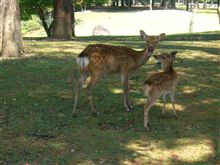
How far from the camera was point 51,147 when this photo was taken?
8.53 meters

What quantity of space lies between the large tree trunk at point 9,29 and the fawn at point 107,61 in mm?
5988

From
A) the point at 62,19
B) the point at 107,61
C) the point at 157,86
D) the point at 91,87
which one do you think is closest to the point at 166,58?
the point at 157,86

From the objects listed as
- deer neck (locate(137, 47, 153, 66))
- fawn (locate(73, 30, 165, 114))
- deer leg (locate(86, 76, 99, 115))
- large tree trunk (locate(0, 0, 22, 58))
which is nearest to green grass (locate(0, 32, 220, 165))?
deer leg (locate(86, 76, 99, 115))

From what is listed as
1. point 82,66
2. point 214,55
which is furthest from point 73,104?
point 214,55

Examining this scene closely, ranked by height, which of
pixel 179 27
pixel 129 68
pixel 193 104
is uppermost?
pixel 129 68

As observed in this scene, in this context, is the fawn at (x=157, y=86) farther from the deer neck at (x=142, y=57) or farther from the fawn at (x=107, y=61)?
the fawn at (x=107, y=61)

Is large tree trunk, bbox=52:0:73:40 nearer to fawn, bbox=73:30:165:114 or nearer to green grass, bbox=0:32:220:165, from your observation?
green grass, bbox=0:32:220:165

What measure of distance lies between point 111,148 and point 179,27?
48.0 m

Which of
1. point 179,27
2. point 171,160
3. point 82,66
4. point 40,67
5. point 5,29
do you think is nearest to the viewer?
point 171,160

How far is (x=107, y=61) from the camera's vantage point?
1016 centimetres

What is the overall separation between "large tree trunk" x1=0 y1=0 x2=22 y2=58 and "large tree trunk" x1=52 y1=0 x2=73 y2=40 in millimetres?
8717

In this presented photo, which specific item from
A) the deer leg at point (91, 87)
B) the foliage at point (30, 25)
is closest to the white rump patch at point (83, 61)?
the deer leg at point (91, 87)

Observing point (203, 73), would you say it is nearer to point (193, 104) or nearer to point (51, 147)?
point (193, 104)

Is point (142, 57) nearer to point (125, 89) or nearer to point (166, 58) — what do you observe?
point (166, 58)
